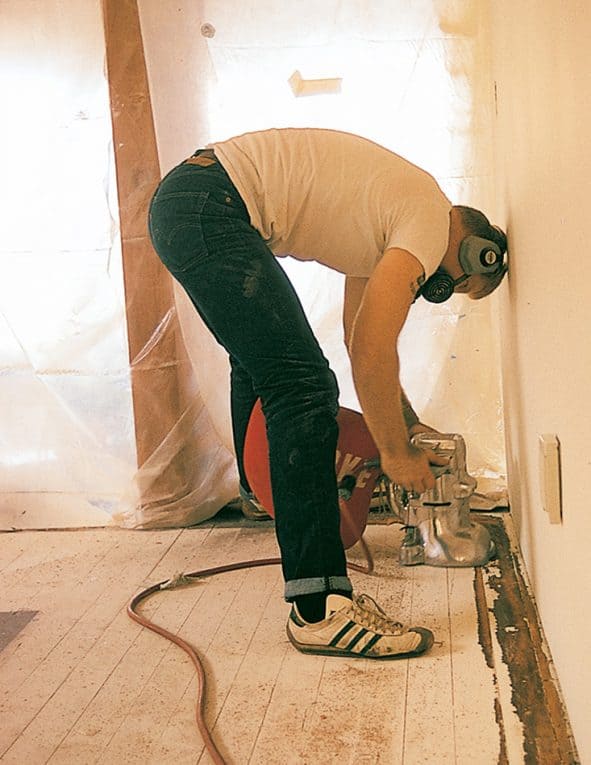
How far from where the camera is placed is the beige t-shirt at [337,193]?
1805mm

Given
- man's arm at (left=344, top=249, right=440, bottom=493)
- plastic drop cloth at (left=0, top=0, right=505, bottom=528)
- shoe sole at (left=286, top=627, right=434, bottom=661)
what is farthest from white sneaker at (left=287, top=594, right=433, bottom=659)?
plastic drop cloth at (left=0, top=0, right=505, bottom=528)

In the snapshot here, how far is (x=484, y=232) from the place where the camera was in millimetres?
2049

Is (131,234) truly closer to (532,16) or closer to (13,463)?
(13,463)

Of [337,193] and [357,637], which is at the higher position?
[337,193]

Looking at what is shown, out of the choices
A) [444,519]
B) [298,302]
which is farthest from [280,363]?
[444,519]

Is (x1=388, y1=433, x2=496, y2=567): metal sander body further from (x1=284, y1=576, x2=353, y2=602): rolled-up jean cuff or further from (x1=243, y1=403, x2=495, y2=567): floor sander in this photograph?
(x1=284, y1=576, x2=353, y2=602): rolled-up jean cuff

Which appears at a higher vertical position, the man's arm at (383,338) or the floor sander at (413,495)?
the man's arm at (383,338)

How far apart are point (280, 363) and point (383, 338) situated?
187 millimetres

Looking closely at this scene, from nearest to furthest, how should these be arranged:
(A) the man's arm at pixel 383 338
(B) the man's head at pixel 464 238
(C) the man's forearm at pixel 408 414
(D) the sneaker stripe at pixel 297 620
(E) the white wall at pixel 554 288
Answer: (E) the white wall at pixel 554 288 < (A) the man's arm at pixel 383 338 < (D) the sneaker stripe at pixel 297 620 < (B) the man's head at pixel 464 238 < (C) the man's forearm at pixel 408 414

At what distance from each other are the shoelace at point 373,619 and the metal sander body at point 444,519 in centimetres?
42

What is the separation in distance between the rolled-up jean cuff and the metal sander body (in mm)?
453

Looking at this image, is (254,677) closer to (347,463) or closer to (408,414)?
(347,463)

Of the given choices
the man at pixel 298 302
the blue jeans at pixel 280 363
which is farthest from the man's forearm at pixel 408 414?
the blue jeans at pixel 280 363

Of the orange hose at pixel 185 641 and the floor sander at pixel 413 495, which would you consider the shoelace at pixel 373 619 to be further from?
the floor sander at pixel 413 495
